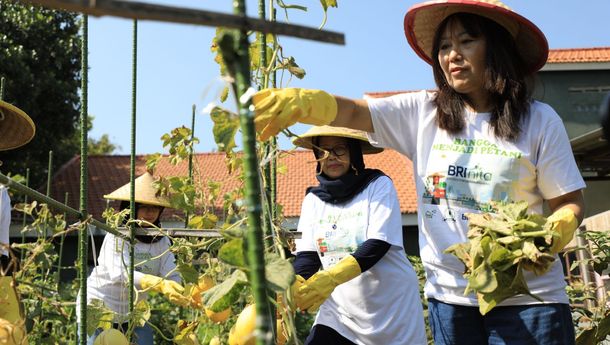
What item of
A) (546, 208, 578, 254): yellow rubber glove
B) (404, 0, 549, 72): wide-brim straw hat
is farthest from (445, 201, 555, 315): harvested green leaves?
(404, 0, 549, 72): wide-brim straw hat

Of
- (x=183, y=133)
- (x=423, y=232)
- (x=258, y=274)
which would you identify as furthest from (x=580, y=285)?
(x=258, y=274)

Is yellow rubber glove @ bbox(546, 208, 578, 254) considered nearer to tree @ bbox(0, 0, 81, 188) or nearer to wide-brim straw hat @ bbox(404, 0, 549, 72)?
wide-brim straw hat @ bbox(404, 0, 549, 72)

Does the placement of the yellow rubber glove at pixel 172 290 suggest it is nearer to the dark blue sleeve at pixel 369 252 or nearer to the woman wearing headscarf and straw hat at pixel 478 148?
the dark blue sleeve at pixel 369 252

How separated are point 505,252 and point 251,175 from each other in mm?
857

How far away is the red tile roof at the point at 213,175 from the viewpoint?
14984 mm

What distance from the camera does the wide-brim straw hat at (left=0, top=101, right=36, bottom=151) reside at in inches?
77.4

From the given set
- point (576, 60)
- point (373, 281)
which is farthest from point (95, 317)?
point (576, 60)

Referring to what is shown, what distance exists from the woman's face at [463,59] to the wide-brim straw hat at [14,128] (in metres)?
1.16

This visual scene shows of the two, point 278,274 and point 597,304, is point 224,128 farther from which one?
point 597,304

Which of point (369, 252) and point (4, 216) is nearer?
point (369, 252)

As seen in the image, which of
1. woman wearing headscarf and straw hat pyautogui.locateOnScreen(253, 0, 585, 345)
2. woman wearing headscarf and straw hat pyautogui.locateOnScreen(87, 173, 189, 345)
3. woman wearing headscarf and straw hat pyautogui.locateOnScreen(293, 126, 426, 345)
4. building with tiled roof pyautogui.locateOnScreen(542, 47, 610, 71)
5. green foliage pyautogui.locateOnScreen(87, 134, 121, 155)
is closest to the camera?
woman wearing headscarf and straw hat pyautogui.locateOnScreen(253, 0, 585, 345)

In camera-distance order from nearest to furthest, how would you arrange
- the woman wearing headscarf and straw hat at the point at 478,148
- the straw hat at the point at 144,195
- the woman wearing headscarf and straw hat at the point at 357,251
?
1. the woman wearing headscarf and straw hat at the point at 478,148
2. the woman wearing headscarf and straw hat at the point at 357,251
3. the straw hat at the point at 144,195

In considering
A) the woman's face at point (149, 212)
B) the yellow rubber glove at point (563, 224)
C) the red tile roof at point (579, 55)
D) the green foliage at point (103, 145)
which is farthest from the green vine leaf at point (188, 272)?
the green foliage at point (103, 145)

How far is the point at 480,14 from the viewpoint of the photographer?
171cm
